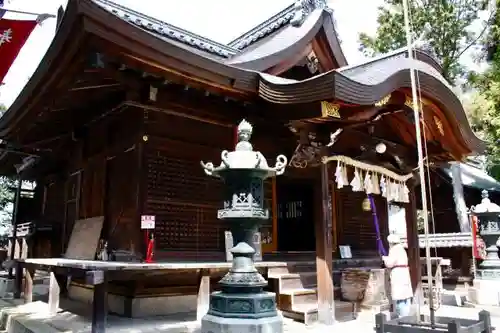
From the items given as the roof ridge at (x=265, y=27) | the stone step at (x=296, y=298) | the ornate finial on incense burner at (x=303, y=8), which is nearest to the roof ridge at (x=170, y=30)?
the roof ridge at (x=265, y=27)

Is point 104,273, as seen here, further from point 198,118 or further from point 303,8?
point 303,8

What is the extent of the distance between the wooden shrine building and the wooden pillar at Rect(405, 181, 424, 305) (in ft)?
0.16

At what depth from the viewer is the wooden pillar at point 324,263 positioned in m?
6.64

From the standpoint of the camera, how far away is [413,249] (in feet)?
29.5

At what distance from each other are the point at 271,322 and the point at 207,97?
14.1 feet

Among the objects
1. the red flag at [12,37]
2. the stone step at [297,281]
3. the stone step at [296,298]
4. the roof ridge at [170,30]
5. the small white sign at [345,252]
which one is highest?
the roof ridge at [170,30]

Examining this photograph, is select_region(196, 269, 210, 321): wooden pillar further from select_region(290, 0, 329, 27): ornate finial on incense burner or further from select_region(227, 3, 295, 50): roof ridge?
select_region(227, 3, 295, 50): roof ridge

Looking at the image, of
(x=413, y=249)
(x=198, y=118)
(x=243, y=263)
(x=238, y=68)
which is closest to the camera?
(x=243, y=263)

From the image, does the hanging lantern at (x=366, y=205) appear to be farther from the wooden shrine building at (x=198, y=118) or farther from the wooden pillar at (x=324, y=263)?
the wooden pillar at (x=324, y=263)

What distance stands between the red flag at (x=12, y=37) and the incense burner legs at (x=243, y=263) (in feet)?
12.3

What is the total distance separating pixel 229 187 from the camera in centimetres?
473

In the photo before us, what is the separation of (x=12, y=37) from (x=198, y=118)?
10.3 feet

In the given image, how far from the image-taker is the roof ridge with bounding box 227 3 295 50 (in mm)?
10445

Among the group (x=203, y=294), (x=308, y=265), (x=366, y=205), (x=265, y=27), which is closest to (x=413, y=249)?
(x=366, y=205)
